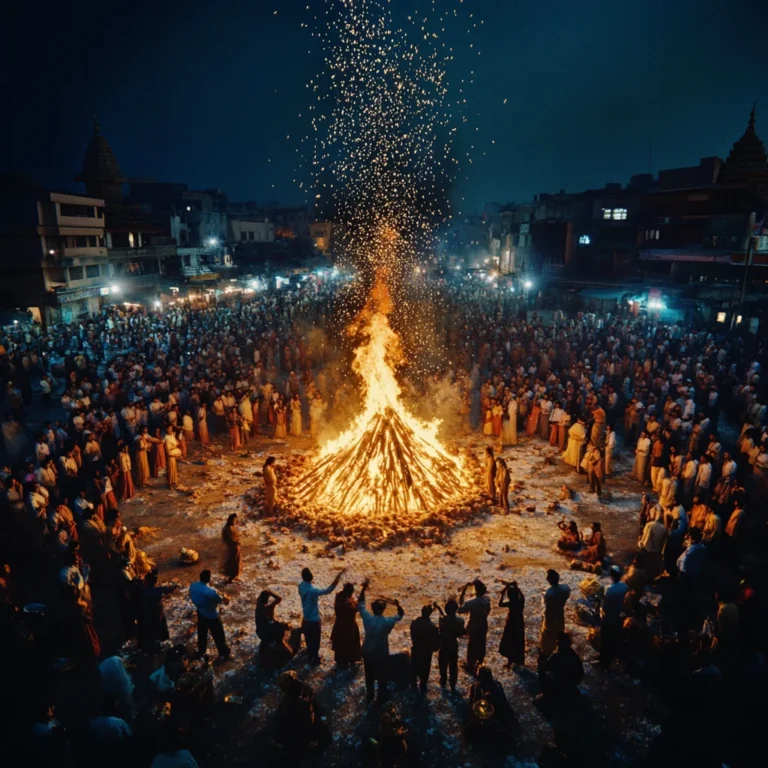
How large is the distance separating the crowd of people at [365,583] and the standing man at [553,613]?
3 centimetres

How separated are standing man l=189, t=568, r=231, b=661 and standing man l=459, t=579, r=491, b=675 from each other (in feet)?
11.9

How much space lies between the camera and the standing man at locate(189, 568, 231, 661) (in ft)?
26.0

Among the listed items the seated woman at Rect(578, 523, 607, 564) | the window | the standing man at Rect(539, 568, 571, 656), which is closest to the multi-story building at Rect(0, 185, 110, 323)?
the window

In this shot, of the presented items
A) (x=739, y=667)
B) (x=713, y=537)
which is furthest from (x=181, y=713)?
(x=713, y=537)

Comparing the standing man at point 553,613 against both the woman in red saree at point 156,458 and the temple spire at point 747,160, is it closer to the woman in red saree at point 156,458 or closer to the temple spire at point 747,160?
the woman in red saree at point 156,458

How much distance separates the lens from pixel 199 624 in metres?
8.19

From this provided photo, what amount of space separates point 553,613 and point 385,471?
5.55m

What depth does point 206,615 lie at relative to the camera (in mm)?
8047

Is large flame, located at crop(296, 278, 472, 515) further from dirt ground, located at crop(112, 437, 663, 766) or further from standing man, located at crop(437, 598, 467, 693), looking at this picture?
standing man, located at crop(437, 598, 467, 693)

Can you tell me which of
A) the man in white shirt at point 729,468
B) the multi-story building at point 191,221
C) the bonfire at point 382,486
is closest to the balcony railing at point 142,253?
the multi-story building at point 191,221

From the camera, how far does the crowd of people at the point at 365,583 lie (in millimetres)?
6863

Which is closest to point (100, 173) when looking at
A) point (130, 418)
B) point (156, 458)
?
point (130, 418)

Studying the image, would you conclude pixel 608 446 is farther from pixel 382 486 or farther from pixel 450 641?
pixel 450 641

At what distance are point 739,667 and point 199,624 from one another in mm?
7637
